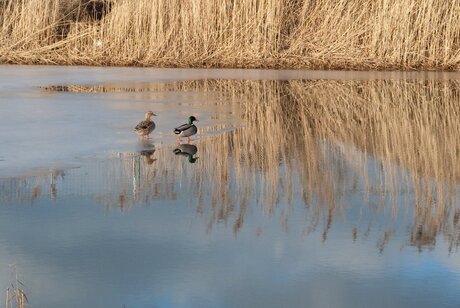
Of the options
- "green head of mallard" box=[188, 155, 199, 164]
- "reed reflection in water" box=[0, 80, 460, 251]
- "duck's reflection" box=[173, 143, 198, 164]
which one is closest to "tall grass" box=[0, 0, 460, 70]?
"reed reflection in water" box=[0, 80, 460, 251]

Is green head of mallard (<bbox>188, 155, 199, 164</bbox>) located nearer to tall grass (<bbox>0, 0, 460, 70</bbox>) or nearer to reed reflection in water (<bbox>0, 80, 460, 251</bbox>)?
reed reflection in water (<bbox>0, 80, 460, 251</bbox>)

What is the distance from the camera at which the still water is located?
164 inches

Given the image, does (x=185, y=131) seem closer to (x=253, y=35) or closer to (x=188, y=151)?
(x=188, y=151)

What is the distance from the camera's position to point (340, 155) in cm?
817

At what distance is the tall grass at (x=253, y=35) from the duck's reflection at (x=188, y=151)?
464 inches

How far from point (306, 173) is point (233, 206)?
1.37 meters

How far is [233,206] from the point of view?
5.98m

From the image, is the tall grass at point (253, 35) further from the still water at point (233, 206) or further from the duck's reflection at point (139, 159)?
the duck's reflection at point (139, 159)

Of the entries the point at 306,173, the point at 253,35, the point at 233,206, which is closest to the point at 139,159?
the point at 306,173

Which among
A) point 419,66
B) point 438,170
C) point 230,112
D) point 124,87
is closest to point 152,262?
point 438,170

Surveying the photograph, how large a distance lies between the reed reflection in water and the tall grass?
26.7 feet

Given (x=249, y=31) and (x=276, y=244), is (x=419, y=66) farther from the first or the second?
(x=276, y=244)

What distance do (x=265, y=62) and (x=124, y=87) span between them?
558 cm

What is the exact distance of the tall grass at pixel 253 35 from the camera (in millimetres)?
19719
